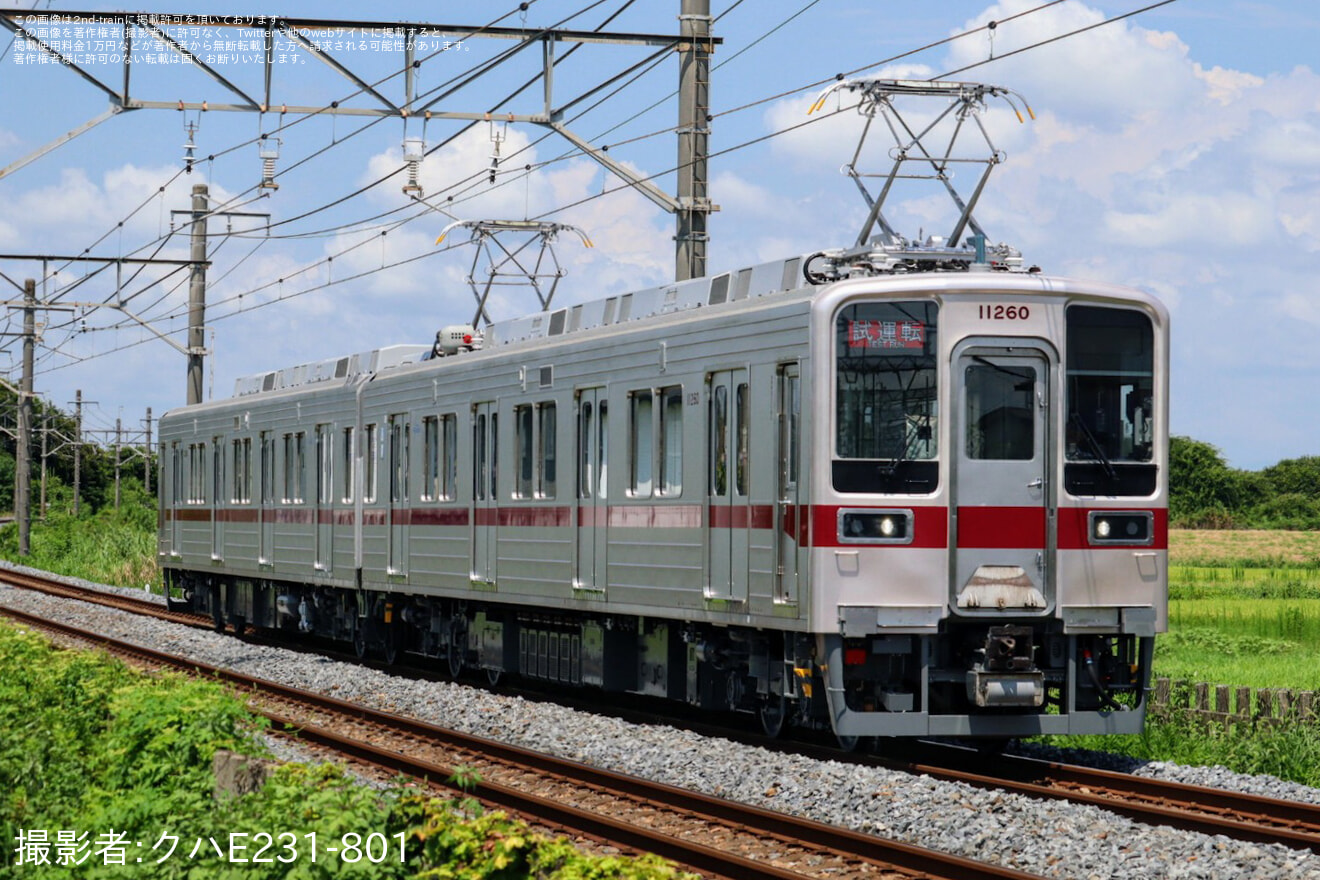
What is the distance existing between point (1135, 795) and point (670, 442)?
4891mm

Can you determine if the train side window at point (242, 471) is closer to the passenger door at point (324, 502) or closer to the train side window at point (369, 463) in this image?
the passenger door at point (324, 502)

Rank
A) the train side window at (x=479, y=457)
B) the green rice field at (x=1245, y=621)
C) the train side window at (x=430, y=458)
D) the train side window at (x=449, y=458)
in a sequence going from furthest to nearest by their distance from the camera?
the green rice field at (x=1245, y=621) → the train side window at (x=430, y=458) → the train side window at (x=449, y=458) → the train side window at (x=479, y=457)

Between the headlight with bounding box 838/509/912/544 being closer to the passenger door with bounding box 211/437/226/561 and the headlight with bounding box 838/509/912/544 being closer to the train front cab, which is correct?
the train front cab

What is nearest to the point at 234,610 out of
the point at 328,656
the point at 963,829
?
the point at 328,656

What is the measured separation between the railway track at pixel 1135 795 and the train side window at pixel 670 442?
2178mm

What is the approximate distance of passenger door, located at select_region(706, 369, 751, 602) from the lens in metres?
13.7

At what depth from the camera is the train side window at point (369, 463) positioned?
2192cm

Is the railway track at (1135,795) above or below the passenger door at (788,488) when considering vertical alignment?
below

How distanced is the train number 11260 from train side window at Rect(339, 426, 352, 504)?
451 inches

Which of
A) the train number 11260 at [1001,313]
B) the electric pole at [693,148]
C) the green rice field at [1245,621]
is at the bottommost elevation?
the green rice field at [1245,621]

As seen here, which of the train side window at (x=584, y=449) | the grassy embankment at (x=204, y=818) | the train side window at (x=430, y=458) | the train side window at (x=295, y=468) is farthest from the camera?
the train side window at (x=295, y=468)

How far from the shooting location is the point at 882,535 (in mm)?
12484

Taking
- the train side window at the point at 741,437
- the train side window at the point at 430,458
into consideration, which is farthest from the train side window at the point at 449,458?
the train side window at the point at 741,437

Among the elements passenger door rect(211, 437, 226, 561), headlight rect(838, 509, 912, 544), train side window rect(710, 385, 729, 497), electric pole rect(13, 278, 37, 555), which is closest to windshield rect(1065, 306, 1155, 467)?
headlight rect(838, 509, 912, 544)
